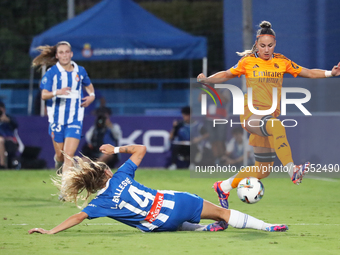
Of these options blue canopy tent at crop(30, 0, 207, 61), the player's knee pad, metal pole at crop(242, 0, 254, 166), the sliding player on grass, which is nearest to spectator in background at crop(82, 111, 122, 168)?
metal pole at crop(242, 0, 254, 166)

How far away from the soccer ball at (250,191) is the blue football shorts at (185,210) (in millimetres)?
576

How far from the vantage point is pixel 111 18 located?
16.9m

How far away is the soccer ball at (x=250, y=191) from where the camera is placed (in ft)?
20.2

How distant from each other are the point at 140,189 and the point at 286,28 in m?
10.1

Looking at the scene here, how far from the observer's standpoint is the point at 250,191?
20.2 ft

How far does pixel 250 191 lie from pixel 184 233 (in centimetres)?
81

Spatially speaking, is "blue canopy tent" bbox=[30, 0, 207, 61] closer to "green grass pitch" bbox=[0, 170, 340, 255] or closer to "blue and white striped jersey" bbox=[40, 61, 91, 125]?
"green grass pitch" bbox=[0, 170, 340, 255]

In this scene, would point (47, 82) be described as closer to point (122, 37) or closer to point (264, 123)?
point (264, 123)

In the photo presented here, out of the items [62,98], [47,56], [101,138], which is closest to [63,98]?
[62,98]

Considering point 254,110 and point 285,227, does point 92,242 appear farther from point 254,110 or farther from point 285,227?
point 254,110

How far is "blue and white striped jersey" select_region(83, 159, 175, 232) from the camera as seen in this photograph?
5.59 m

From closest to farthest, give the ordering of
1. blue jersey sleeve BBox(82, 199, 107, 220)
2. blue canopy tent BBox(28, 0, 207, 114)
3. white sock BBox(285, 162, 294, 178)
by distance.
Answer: blue jersey sleeve BBox(82, 199, 107, 220) < white sock BBox(285, 162, 294, 178) < blue canopy tent BBox(28, 0, 207, 114)

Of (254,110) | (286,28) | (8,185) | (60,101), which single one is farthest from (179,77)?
(254,110)

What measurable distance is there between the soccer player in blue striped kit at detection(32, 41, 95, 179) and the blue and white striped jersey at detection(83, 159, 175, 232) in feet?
9.73
